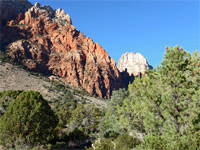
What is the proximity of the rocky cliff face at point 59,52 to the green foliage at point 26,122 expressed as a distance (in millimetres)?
75950

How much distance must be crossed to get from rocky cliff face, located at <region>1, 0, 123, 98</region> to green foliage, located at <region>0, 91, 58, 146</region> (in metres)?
75.9

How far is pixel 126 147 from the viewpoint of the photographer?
14211 mm

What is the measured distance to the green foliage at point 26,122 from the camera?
18562 millimetres

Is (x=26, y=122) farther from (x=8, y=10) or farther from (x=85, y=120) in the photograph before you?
(x=8, y=10)

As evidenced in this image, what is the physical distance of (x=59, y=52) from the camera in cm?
11131

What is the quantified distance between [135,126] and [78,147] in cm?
1967

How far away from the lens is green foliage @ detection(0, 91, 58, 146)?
18.6 metres

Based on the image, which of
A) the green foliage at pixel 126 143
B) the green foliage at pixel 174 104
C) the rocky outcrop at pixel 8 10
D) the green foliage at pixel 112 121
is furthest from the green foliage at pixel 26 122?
the rocky outcrop at pixel 8 10

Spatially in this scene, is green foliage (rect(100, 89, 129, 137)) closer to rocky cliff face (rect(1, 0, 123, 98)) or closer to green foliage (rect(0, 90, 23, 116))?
green foliage (rect(0, 90, 23, 116))

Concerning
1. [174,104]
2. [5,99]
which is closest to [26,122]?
[5,99]

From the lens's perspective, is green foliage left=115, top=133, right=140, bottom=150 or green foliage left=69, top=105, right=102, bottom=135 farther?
green foliage left=69, top=105, right=102, bottom=135

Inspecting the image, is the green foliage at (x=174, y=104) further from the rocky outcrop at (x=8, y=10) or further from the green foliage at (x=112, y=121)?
the rocky outcrop at (x=8, y=10)

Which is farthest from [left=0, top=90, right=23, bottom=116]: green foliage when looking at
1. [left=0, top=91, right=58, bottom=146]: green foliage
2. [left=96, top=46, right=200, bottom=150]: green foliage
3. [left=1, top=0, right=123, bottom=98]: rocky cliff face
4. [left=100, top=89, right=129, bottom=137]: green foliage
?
[left=1, top=0, right=123, bottom=98]: rocky cliff face

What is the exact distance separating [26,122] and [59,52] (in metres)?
96.9
